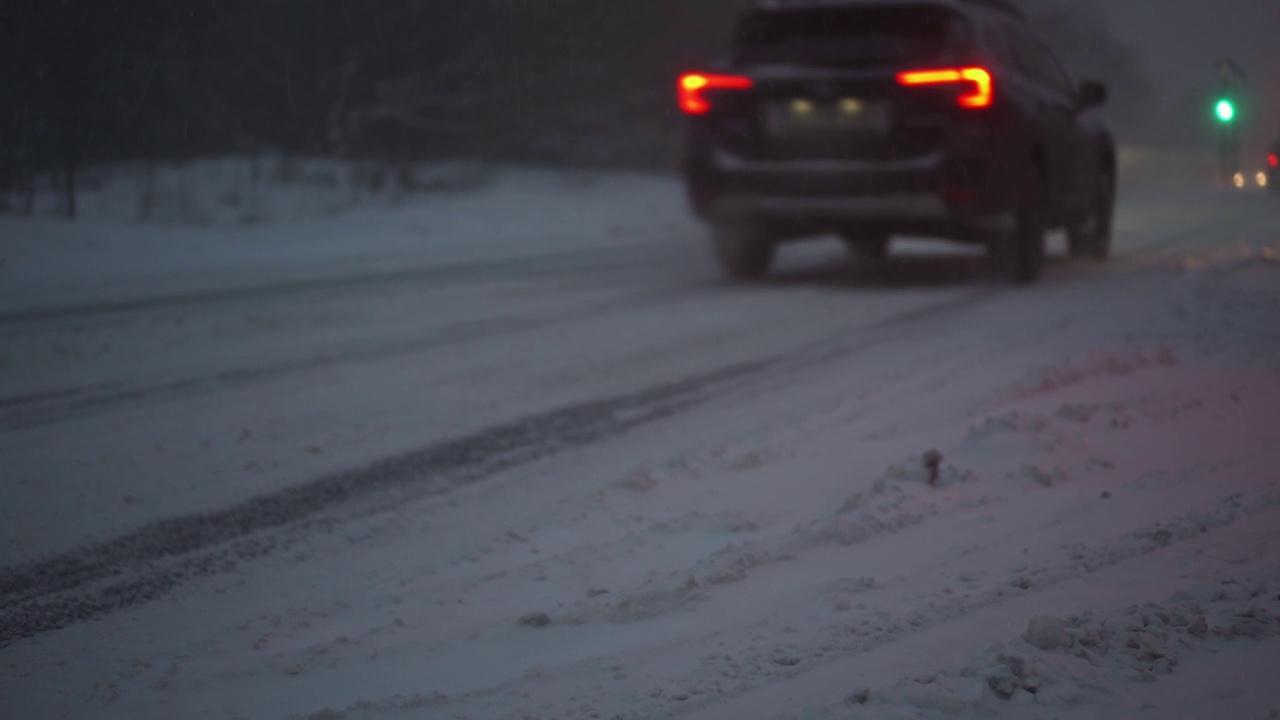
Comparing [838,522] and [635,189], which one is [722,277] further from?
[635,189]

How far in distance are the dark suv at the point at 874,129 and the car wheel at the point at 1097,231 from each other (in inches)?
72.0

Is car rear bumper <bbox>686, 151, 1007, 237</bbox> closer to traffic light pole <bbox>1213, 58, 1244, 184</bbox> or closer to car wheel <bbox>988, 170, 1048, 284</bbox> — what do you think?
car wheel <bbox>988, 170, 1048, 284</bbox>

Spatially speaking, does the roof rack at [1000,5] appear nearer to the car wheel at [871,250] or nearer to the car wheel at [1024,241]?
the car wheel at [1024,241]

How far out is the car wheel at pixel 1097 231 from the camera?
1080cm

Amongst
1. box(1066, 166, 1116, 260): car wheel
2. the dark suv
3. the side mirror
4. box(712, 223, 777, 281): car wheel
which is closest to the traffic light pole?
box(1066, 166, 1116, 260): car wheel

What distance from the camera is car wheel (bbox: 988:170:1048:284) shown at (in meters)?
8.72

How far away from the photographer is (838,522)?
3496mm

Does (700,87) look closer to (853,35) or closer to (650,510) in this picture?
(853,35)

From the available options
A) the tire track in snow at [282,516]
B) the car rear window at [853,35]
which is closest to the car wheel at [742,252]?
the car rear window at [853,35]

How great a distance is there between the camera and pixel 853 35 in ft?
27.5

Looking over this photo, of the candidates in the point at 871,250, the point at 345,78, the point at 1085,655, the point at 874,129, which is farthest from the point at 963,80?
the point at 345,78

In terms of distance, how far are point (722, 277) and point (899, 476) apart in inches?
235

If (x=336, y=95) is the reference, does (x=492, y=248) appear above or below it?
below

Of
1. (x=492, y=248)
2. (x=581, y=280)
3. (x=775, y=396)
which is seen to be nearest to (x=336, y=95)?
(x=492, y=248)
